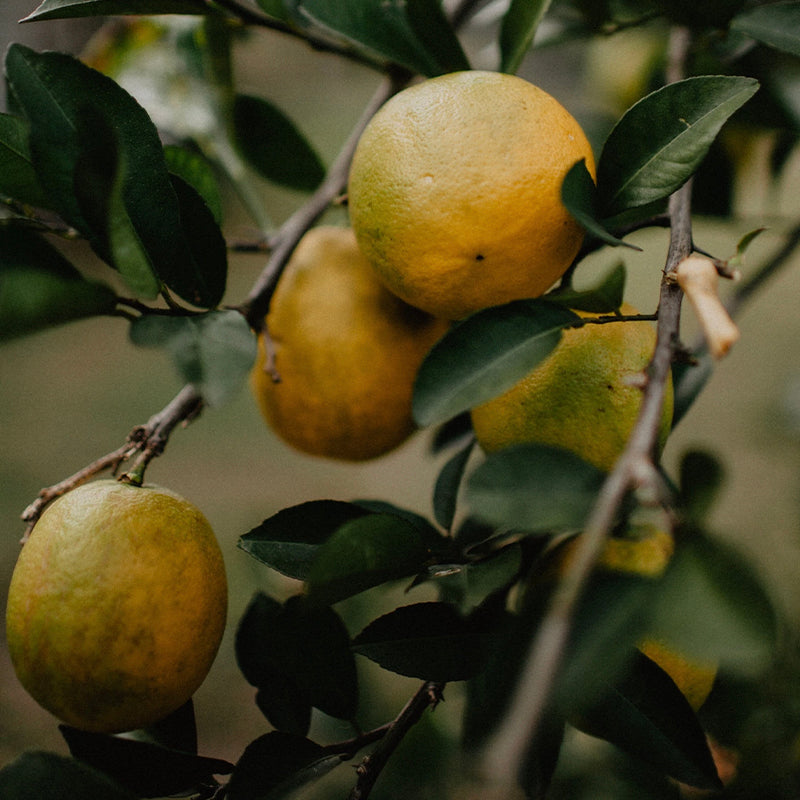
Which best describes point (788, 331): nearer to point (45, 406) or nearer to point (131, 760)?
point (131, 760)

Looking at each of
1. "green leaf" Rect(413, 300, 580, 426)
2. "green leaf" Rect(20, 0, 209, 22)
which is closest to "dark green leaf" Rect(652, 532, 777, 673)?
"green leaf" Rect(413, 300, 580, 426)

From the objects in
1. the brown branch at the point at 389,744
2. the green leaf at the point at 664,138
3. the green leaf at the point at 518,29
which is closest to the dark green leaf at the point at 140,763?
the brown branch at the point at 389,744

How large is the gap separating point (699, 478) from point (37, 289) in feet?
2.01

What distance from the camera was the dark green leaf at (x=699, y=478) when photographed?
68cm

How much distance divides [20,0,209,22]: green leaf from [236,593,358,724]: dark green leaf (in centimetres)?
50

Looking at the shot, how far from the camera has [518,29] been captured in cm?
59

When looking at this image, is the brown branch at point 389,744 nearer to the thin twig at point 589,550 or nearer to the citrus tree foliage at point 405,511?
the citrus tree foliage at point 405,511

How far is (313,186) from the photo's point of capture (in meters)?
0.84

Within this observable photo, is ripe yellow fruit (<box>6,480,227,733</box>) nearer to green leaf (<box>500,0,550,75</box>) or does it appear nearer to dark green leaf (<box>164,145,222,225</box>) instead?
dark green leaf (<box>164,145,222,225</box>)

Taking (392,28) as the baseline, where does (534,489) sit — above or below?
below

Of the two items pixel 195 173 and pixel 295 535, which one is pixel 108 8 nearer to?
pixel 195 173

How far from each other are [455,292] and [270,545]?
0.23 metres

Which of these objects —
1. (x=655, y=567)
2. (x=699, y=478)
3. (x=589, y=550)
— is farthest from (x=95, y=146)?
(x=699, y=478)

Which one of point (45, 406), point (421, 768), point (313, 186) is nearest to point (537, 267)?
point (313, 186)
